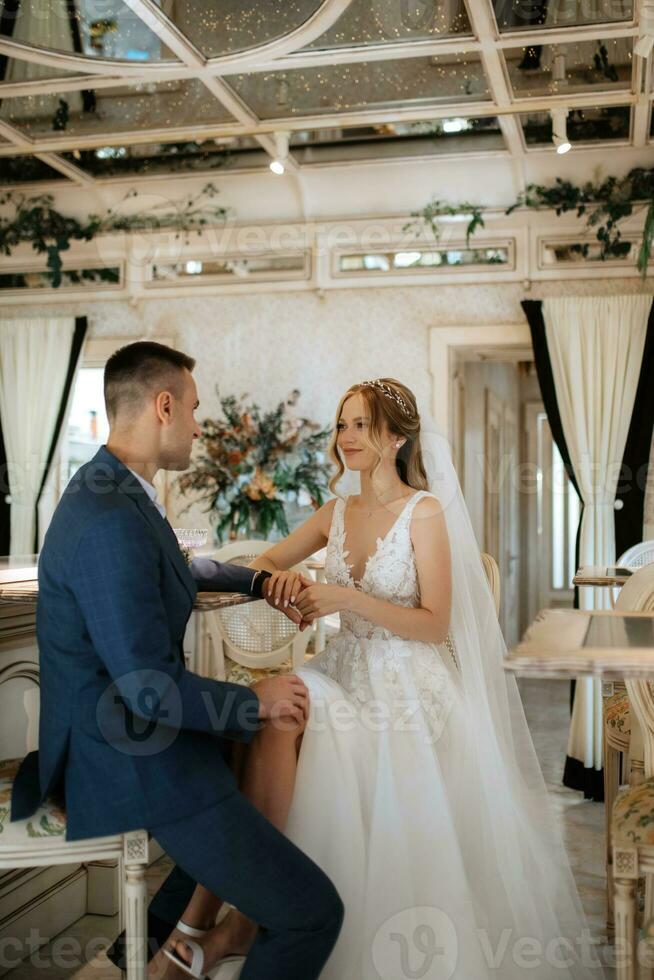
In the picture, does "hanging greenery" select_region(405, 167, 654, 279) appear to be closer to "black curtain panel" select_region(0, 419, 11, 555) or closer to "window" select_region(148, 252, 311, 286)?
"window" select_region(148, 252, 311, 286)

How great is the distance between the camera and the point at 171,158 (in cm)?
599

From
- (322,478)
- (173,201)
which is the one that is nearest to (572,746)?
(322,478)

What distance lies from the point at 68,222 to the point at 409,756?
5160mm

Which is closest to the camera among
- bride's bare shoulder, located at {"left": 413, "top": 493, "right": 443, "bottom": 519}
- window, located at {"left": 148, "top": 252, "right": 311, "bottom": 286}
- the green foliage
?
bride's bare shoulder, located at {"left": 413, "top": 493, "right": 443, "bottom": 519}

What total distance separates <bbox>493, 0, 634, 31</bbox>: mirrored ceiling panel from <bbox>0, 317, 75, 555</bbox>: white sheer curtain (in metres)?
3.84

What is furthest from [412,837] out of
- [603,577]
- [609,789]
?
[603,577]

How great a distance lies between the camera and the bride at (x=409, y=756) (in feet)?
7.70

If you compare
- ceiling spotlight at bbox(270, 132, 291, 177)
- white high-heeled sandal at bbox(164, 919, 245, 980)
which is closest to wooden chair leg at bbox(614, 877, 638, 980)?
Answer: white high-heeled sandal at bbox(164, 919, 245, 980)

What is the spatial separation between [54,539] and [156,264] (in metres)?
4.80

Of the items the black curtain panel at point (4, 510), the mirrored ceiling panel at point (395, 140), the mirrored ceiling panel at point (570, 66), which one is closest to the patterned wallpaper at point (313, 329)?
the mirrored ceiling panel at point (395, 140)

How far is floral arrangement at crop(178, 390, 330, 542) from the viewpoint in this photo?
5.89 m

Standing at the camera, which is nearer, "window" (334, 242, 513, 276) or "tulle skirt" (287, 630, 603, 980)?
"tulle skirt" (287, 630, 603, 980)

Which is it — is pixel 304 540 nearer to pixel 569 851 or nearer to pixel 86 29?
pixel 569 851

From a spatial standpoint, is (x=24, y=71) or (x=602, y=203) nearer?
(x=24, y=71)
